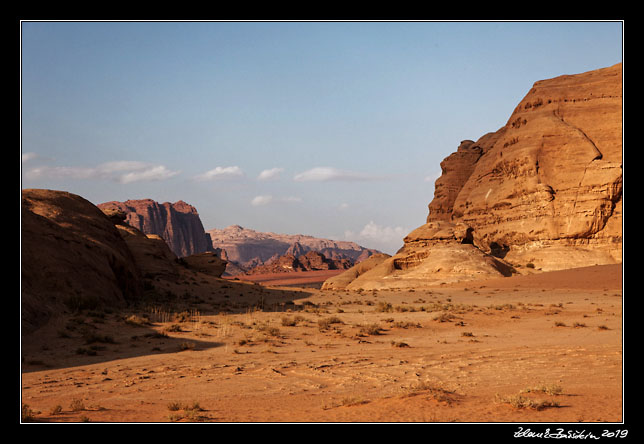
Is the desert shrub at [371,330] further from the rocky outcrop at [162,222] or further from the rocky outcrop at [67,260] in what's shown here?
the rocky outcrop at [162,222]

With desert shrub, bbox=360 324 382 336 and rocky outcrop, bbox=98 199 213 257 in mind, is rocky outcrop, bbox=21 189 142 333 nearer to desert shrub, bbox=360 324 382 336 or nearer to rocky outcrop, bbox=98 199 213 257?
desert shrub, bbox=360 324 382 336

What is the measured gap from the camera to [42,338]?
48.5 feet

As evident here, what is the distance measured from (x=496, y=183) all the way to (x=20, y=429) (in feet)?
234

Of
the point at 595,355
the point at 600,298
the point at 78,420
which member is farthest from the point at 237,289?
the point at 78,420

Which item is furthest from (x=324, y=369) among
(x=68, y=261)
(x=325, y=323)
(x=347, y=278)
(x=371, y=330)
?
(x=347, y=278)

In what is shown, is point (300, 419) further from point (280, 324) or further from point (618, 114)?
point (618, 114)

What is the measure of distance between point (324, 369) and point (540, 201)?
59785mm

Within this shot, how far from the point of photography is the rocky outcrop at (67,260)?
20297 mm

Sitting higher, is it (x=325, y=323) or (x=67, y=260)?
(x=67, y=260)

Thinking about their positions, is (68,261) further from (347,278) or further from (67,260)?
(347,278)

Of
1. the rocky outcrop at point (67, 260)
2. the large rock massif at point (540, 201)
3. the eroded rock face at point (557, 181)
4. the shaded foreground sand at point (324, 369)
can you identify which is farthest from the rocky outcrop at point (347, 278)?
the shaded foreground sand at point (324, 369)

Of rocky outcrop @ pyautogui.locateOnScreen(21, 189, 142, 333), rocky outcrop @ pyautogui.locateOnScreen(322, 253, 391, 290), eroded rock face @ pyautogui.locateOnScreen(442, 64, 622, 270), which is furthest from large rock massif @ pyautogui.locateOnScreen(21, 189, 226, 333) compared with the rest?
eroded rock face @ pyautogui.locateOnScreen(442, 64, 622, 270)

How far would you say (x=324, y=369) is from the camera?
11.2 metres

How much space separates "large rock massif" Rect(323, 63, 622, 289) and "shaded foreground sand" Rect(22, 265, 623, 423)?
3241cm
